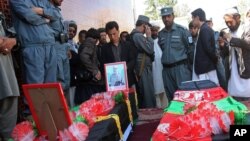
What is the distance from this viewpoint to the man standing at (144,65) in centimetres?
525

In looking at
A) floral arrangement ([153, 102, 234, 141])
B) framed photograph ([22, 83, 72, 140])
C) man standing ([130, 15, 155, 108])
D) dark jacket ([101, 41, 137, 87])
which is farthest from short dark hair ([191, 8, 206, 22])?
framed photograph ([22, 83, 72, 140])

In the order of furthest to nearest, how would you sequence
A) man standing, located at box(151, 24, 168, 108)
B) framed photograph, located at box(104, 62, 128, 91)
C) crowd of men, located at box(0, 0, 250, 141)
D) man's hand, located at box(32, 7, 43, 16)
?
man standing, located at box(151, 24, 168, 108) → man's hand, located at box(32, 7, 43, 16) → crowd of men, located at box(0, 0, 250, 141) → framed photograph, located at box(104, 62, 128, 91)

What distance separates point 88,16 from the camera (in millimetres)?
7707

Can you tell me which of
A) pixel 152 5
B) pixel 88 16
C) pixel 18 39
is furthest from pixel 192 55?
pixel 152 5

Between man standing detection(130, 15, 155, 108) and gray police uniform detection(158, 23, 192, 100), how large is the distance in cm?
38

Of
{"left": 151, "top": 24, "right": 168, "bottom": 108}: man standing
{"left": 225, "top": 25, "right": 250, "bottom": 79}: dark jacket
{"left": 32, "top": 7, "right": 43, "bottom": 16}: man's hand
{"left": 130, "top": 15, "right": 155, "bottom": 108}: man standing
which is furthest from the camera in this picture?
{"left": 151, "top": 24, "right": 168, "bottom": 108}: man standing

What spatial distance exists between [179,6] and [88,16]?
26.3 metres

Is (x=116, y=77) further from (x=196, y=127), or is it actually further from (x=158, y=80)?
(x=158, y=80)

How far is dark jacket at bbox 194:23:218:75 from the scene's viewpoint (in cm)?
459

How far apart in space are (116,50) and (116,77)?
156 cm

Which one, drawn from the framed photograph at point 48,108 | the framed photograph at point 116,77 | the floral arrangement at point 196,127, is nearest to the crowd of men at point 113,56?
the framed photograph at point 116,77

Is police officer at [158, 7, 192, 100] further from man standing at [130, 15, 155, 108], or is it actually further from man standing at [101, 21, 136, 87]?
man standing at [101, 21, 136, 87]

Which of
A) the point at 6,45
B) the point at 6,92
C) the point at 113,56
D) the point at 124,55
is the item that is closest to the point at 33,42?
the point at 6,45

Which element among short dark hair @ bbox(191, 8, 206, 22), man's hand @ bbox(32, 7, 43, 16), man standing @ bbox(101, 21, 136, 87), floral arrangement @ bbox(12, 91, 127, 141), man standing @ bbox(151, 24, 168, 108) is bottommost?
man standing @ bbox(151, 24, 168, 108)
